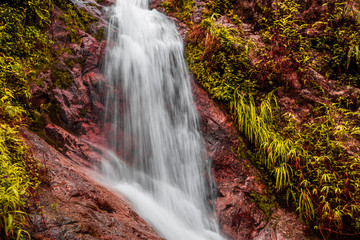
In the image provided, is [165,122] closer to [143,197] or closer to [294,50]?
[143,197]

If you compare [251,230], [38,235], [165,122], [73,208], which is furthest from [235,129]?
[38,235]

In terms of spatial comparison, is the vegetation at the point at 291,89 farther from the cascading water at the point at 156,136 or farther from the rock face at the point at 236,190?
the cascading water at the point at 156,136

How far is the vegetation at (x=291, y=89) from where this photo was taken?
3.76 metres

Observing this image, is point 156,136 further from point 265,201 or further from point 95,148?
point 265,201

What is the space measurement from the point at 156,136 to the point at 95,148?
1244 millimetres

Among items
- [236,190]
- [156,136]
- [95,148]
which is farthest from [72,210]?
[236,190]

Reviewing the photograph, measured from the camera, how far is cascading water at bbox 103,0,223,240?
3760 millimetres

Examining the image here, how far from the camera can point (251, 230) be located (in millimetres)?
3893

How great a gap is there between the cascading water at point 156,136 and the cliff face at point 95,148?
0.78 feet

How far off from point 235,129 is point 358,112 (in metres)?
2.35

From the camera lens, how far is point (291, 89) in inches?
190

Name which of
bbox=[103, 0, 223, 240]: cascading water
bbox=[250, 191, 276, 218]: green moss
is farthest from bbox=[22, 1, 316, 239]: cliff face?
bbox=[103, 0, 223, 240]: cascading water

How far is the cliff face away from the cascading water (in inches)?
9.4

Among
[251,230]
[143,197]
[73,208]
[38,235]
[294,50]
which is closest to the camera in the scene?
[38,235]
